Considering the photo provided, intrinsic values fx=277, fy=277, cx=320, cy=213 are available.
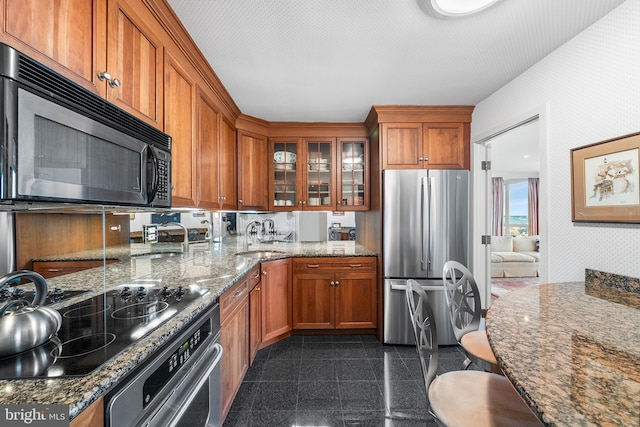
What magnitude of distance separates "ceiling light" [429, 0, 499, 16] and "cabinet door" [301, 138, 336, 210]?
6.52ft

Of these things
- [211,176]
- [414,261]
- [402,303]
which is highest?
[211,176]

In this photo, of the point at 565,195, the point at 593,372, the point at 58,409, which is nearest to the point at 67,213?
the point at 58,409

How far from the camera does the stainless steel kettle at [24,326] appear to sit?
0.75 meters

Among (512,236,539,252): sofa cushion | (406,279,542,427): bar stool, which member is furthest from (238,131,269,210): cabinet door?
(512,236,539,252): sofa cushion

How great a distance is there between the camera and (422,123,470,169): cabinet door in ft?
9.45

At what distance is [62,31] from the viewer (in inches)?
37.1

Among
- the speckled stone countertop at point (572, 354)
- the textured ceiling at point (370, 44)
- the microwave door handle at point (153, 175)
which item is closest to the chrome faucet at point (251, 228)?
the textured ceiling at point (370, 44)

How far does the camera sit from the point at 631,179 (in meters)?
1.46

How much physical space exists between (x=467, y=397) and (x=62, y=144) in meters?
1.62

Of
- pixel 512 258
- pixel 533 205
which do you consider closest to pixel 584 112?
pixel 512 258

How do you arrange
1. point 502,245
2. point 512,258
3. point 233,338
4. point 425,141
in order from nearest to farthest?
point 233,338, point 425,141, point 512,258, point 502,245

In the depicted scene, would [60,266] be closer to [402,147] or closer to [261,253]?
[261,253]

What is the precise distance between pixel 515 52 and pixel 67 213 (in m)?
2.76

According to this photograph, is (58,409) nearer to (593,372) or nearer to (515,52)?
(593,372)
